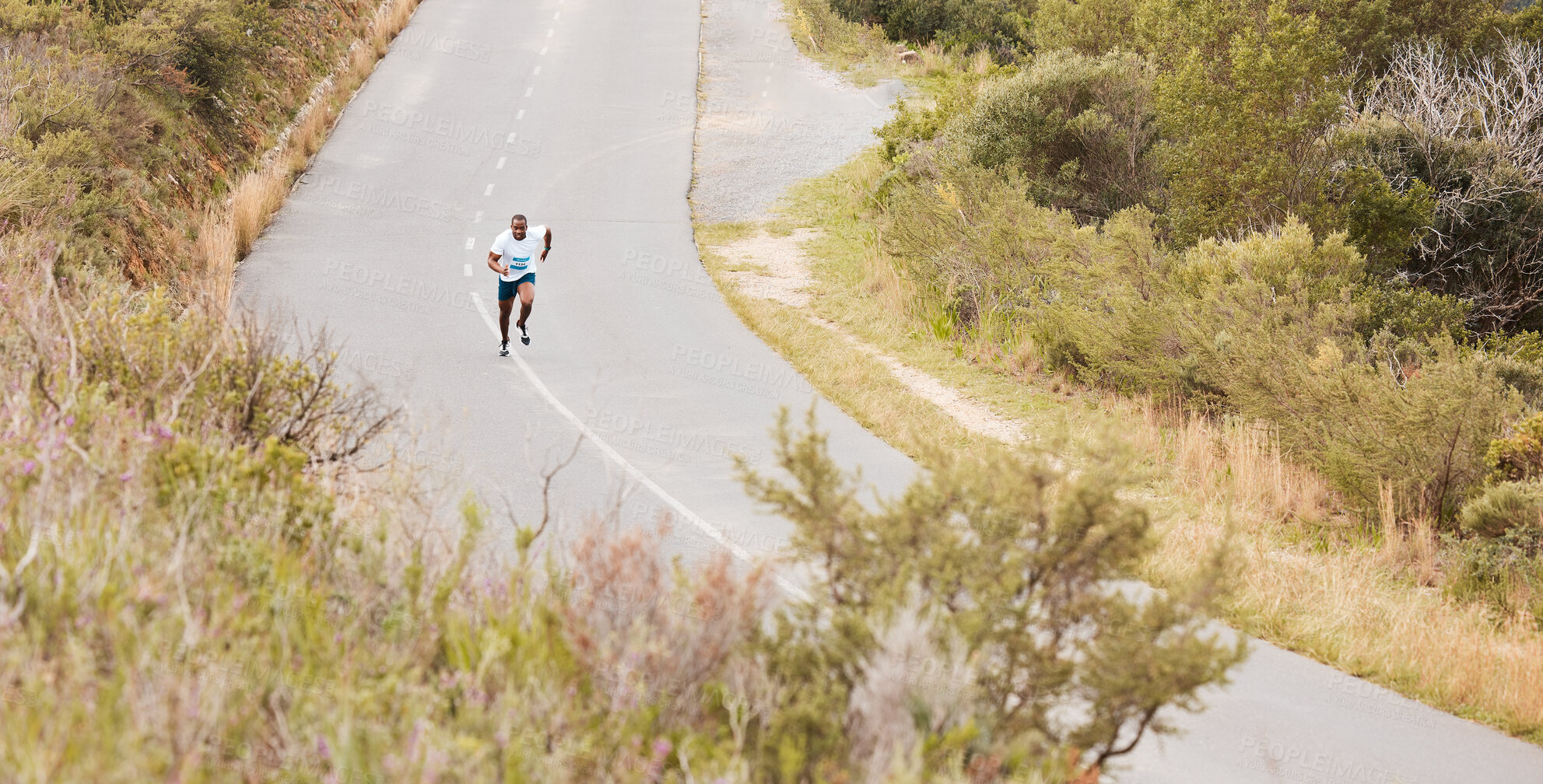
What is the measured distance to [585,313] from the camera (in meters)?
16.0

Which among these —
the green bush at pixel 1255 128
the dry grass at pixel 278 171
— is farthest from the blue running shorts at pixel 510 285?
the green bush at pixel 1255 128

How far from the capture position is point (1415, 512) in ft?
31.6

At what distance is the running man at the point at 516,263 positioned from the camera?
527 inches

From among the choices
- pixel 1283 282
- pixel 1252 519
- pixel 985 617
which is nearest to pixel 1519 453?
pixel 1252 519

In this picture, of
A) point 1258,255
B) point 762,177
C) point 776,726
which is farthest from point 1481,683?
point 762,177

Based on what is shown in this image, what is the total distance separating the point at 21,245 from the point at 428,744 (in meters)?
9.22

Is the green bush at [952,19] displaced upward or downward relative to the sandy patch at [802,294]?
upward

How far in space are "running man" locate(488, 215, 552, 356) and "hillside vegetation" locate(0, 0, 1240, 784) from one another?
6805 millimetres

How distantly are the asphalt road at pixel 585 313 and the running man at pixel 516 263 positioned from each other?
23.8 inches

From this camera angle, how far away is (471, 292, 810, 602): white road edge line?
26.6 feet

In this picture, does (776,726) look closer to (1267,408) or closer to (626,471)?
(626,471)

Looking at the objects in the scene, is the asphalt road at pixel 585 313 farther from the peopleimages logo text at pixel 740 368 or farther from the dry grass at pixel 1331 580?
the dry grass at pixel 1331 580

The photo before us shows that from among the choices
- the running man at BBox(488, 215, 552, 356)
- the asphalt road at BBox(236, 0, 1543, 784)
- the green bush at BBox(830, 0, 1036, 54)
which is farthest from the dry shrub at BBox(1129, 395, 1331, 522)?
the green bush at BBox(830, 0, 1036, 54)

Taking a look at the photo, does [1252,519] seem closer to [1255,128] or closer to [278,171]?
[1255,128]
